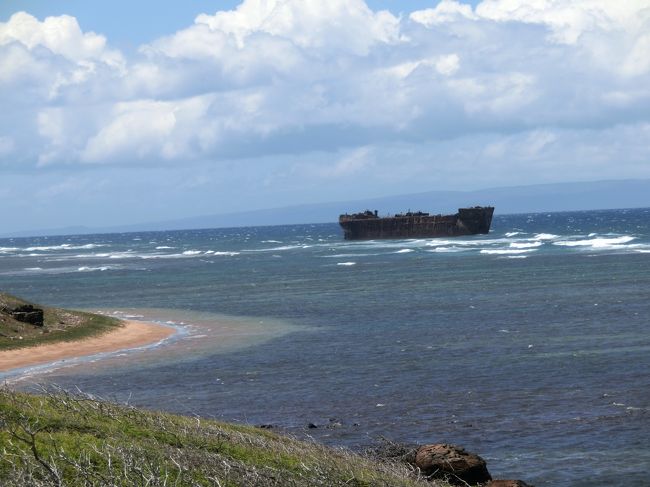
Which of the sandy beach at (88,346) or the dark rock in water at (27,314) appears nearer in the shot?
the sandy beach at (88,346)

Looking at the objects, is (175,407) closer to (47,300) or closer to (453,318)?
(453,318)

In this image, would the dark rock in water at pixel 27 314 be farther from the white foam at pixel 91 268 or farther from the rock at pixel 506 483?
the white foam at pixel 91 268

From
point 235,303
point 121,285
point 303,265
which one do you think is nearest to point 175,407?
point 235,303

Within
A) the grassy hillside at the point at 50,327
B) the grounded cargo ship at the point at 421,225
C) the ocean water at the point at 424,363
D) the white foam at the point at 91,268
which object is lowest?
the ocean water at the point at 424,363

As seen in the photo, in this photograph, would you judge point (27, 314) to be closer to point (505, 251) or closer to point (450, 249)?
point (505, 251)

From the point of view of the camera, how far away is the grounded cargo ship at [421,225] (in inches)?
4835

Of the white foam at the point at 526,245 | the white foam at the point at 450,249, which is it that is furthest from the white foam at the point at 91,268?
the white foam at the point at 526,245

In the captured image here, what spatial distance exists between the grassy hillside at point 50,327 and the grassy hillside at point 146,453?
57.1 ft

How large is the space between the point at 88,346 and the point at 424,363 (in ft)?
39.0

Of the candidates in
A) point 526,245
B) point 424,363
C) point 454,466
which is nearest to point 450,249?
point 526,245

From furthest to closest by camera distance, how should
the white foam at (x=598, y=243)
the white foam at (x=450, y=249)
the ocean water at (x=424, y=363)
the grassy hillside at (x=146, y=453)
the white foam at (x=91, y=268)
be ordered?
the white foam at (x=450, y=249) → the white foam at (x=598, y=243) → the white foam at (x=91, y=268) → the ocean water at (x=424, y=363) → the grassy hillside at (x=146, y=453)

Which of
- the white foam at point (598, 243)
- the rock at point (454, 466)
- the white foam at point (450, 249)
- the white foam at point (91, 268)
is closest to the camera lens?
the rock at point (454, 466)

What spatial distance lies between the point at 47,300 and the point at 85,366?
2784 centimetres

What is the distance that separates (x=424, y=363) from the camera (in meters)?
27.1
